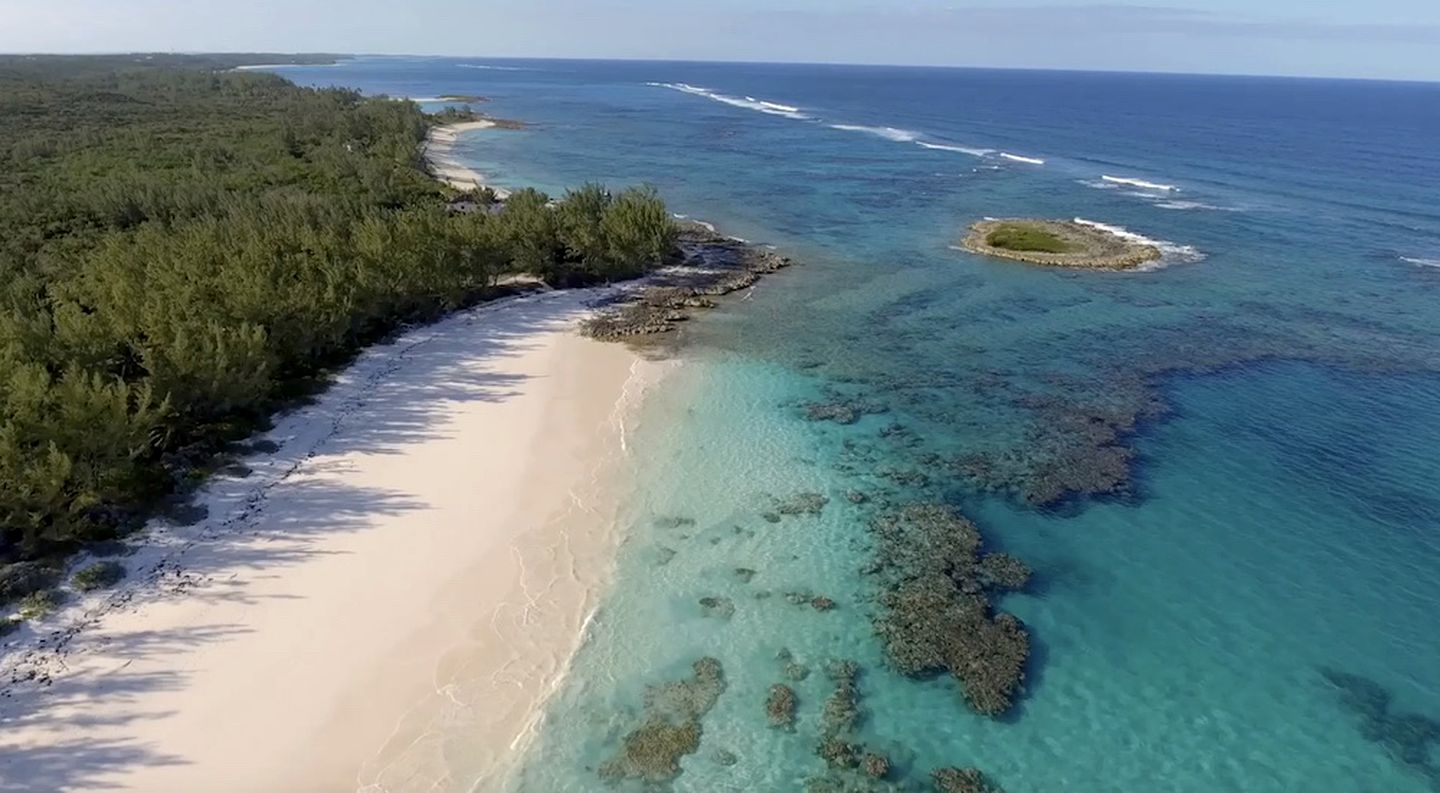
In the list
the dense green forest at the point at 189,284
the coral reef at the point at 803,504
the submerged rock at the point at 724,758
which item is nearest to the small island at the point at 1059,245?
the dense green forest at the point at 189,284

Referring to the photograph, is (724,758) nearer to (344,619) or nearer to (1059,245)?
(344,619)

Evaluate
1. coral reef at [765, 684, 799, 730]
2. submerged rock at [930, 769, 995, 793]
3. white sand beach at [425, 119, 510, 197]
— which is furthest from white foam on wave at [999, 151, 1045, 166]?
submerged rock at [930, 769, 995, 793]

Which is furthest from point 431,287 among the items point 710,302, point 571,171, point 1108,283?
point 571,171

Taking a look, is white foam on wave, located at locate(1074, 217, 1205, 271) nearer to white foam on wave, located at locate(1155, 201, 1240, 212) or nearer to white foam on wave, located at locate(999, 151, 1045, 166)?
white foam on wave, located at locate(1155, 201, 1240, 212)

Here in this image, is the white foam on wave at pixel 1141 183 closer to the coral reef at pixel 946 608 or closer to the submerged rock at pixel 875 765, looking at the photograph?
the coral reef at pixel 946 608

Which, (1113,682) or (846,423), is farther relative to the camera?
(846,423)

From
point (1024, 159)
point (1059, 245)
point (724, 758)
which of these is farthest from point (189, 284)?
point (1024, 159)

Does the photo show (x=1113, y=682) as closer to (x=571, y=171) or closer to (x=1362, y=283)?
(x=1362, y=283)
